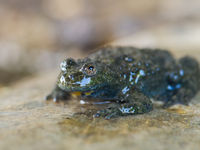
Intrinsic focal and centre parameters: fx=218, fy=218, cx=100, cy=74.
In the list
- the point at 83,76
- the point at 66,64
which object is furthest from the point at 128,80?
the point at 66,64

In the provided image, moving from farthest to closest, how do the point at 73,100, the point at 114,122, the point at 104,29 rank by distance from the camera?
the point at 104,29, the point at 73,100, the point at 114,122

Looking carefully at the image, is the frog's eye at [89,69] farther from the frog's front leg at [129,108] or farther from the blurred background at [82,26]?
the blurred background at [82,26]

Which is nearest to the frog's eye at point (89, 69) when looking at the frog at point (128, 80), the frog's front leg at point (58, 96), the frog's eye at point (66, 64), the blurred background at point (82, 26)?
the frog at point (128, 80)

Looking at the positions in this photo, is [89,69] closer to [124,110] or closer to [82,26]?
[124,110]

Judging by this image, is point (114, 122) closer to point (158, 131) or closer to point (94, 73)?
point (158, 131)

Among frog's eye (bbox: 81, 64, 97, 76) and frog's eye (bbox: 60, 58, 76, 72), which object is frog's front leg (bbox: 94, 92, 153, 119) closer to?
frog's eye (bbox: 81, 64, 97, 76)

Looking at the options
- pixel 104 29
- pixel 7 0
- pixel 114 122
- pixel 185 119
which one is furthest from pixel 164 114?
pixel 7 0

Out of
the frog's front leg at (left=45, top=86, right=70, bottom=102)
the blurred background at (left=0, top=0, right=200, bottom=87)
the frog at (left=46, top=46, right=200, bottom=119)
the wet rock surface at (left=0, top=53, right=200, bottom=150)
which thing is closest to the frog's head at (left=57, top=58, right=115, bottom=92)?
the frog at (left=46, top=46, right=200, bottom=119)
